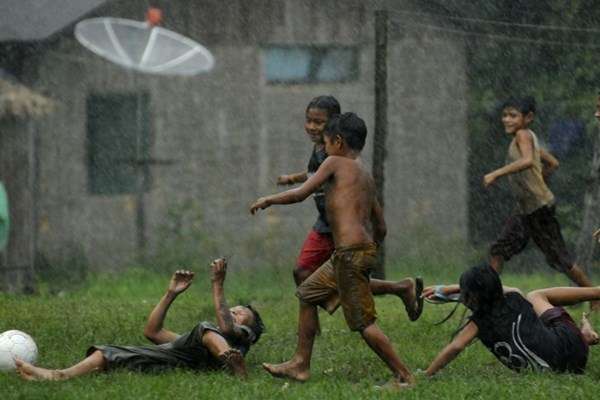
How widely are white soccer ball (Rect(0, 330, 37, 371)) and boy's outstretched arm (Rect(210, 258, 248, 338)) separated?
1042mm

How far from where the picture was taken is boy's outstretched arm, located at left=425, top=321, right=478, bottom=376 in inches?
305

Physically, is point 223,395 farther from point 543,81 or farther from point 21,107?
point 543,81

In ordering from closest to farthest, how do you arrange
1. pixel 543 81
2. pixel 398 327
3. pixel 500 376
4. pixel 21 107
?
pixel 500 376 < pixel 398 327 < pixel 21 107 < pixel 543 81

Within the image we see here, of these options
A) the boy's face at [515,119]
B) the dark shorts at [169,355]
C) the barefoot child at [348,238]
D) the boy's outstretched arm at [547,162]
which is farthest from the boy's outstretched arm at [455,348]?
the boy's outstretched arm at [547,162]

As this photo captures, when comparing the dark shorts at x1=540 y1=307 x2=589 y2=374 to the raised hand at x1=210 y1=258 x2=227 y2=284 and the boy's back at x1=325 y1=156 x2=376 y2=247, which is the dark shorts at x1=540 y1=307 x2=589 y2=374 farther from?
the raised hand at x1=210 y1=258 x2=227 y2=284

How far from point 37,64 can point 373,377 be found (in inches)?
440

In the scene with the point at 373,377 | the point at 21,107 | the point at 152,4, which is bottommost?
the point at 373,377

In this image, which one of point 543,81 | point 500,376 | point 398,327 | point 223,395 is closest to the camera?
point 223,395

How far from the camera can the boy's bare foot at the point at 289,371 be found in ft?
26.1

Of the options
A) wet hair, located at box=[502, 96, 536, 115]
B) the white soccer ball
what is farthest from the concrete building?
the white soccer ball

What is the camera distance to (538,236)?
10859 mm

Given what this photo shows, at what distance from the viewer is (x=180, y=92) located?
60.9 ft

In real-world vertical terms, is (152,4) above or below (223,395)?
above

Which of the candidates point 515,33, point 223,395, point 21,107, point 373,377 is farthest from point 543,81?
point 223,395
